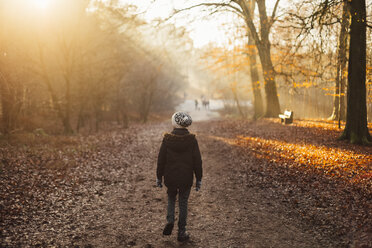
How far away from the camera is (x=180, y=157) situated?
15.3 ft

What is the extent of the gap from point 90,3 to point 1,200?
13.9 metres

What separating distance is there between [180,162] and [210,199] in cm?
260

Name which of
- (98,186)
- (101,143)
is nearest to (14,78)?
(101,143)

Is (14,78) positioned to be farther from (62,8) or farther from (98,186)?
(98,186)

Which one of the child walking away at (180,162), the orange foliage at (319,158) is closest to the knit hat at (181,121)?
the child walking away at (180,162)

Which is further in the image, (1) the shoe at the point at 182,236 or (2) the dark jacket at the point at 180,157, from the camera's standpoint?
(1) the shoe at the point at 182,236

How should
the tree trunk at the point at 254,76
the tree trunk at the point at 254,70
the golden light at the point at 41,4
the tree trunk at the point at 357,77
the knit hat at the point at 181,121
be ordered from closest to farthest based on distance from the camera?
1. the knit hat at the point at 181,121
2. the tree trunk at the point at 357,77
3. the golden light at the point at 41,4
4. the tree trunk at the point at 254,70
5. the tree trunk at the point at 254,76

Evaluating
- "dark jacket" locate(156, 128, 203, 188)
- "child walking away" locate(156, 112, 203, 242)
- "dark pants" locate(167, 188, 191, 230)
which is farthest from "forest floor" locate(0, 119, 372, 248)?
"dark jacket" locate(156, 128, 203, 188)

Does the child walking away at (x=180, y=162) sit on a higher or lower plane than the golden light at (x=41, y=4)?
lower

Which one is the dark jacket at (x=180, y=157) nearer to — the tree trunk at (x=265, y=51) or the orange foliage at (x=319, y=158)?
the orange foliage at (x=319, y=158)

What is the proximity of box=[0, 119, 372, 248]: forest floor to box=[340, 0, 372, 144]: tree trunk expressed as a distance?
2.34 feet

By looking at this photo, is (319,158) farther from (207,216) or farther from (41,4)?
(41,4)

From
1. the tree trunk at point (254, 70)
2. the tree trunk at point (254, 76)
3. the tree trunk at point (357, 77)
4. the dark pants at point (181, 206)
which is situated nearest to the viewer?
the dark pants at point (181, 206)

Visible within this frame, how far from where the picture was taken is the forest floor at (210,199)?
4863 millimetres
